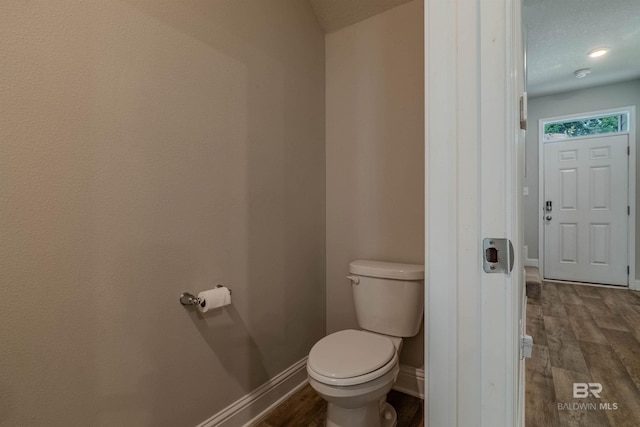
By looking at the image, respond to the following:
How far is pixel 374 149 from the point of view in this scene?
5.98 feet

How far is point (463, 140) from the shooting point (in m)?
0.55

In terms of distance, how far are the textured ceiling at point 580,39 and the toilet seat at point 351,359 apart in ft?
6.70

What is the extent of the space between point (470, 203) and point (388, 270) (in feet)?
3.45

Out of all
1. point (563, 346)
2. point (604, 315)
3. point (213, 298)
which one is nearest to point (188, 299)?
point (213, 298)

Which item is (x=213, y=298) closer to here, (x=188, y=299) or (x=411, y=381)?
(x=188, y=299)

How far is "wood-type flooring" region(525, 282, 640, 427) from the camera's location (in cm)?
146

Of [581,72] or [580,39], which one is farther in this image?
[581,72]

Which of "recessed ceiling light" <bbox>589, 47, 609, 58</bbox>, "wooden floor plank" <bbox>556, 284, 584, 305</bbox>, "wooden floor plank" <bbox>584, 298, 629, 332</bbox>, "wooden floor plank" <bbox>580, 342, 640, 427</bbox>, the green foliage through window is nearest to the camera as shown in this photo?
"wooden floor plank" <bbox>580, 342, 640, 427</bbox>

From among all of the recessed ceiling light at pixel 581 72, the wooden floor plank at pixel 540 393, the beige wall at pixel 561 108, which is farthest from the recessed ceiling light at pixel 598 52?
the wooden floor plank at pixel 540 393

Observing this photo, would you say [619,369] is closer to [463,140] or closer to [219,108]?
[463,140]

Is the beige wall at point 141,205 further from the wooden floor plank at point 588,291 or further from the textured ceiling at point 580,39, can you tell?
the wooden floor plank at point 588,291

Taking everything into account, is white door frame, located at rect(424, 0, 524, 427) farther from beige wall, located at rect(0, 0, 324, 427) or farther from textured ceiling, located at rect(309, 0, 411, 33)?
textured ceiling, located at rect(309, 0, 411, 33)

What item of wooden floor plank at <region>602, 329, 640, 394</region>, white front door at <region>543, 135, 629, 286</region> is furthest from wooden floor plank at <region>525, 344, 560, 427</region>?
white front door at <region>543, 135, 629, 286</region>

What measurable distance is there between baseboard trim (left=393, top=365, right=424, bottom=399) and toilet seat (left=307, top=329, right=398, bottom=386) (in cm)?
49
